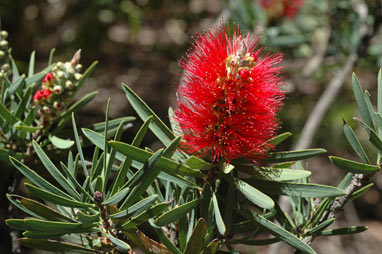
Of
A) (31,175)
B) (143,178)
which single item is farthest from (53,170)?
(143,178)

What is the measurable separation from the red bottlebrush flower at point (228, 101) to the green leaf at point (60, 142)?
0.21 meters

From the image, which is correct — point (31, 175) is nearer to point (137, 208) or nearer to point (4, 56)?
point (137, 208)

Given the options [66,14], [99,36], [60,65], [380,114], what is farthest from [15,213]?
[66,14]

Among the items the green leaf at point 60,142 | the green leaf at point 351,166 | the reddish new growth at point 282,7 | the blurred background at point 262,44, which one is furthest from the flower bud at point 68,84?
the reddish new growth at point 282,7

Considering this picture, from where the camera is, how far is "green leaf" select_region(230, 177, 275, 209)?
617mm

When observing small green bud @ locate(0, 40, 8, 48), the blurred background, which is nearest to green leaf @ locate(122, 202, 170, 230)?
small green bud @ locate(0, 40, 8, 48)

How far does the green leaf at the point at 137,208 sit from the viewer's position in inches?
23.6

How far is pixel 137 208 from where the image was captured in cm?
62

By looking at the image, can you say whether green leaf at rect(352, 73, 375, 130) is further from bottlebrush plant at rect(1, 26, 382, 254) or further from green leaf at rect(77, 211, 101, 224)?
green leaf at rect(77, 211, 101, 224)

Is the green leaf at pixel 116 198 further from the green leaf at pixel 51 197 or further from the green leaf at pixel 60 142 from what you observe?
the green leaf at pixel 60 142

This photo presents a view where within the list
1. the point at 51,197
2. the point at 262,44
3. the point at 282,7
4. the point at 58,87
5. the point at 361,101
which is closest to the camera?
the point at 51,197

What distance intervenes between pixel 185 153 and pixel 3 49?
1.47 feet

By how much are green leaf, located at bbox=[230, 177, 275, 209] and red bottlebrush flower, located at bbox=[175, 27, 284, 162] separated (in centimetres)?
5

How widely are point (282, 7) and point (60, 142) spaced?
1.55 meters
